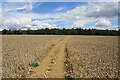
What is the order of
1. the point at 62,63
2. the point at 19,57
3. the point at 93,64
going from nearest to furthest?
the point at 93,64 → the point at 62,63 → the point at 19,57

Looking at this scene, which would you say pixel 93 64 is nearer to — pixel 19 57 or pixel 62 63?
pixel 62 63

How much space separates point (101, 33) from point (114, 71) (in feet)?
433

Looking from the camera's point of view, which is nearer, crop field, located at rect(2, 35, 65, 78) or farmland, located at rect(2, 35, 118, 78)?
farmland, located at rect(2, 35, 118, 78)

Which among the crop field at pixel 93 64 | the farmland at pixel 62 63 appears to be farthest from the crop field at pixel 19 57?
the crop field at pixel 93 64

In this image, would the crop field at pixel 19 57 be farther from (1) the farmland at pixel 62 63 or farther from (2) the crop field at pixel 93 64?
(2) the crop field at pixel 93 64

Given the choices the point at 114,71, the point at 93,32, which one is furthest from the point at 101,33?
the point at 114,71

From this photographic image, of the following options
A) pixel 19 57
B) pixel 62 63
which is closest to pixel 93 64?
pixel 62 63

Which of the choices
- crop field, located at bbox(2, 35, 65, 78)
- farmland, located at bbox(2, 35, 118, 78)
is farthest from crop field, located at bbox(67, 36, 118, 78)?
crop field, located at bbox(2, 35, 65, 78)

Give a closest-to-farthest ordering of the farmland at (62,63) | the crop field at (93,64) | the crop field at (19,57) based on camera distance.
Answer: the crop field at (93,64)
the farmland at (62,63)
the crop field at (19,57)

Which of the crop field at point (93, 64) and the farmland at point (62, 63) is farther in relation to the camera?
the farmland at point (62, 63)

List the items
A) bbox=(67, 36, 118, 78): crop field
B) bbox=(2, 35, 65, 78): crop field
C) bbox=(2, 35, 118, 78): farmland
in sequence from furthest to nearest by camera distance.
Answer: bbox=(2, 35, 65, 78): crop field < bbox=(2, 35, 118, 78): farmland < bbox=(67, 36, 118, 78): crop field

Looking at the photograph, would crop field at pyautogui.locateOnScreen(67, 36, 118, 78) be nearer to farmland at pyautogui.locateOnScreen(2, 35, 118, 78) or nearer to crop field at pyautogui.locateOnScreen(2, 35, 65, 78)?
farmland at pyautogui.locateOnScreen(2, 35, 118, 78)

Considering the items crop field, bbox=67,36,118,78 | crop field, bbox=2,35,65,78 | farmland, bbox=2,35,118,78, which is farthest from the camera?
crop field, bbox=2,35,65,78

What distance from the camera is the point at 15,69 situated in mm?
6562
